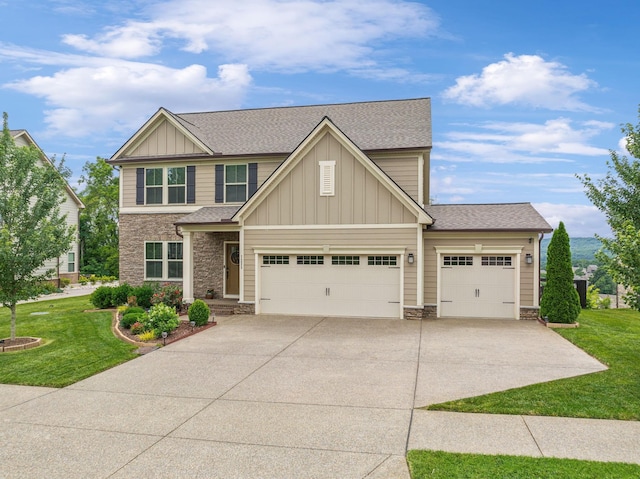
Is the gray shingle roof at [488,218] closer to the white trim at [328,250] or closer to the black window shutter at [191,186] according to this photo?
the white trim at [328,250]

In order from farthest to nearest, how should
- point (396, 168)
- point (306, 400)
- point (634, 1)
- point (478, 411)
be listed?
1. point (396, 168)
2. point (634, 1)
3. point (306, 400)
4. point (478, 411)

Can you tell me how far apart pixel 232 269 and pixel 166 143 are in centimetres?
606

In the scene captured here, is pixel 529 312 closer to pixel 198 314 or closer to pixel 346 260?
pixel 346 260

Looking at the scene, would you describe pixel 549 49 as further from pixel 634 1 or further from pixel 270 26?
pixel 270 26

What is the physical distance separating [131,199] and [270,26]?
367 inches

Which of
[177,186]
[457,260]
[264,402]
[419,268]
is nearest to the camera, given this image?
[264,402]

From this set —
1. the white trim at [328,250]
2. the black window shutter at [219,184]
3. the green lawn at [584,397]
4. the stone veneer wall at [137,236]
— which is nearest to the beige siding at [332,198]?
the white trim at [328,250]

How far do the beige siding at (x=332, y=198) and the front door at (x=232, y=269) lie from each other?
9.06ft

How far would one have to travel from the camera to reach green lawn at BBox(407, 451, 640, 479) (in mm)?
4668

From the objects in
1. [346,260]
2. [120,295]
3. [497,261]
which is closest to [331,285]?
[346,260]

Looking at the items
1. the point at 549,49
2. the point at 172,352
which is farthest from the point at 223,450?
the point at 549,49

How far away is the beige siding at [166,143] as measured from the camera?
18.6m

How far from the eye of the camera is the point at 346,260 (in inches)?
607

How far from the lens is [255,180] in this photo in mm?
18031
